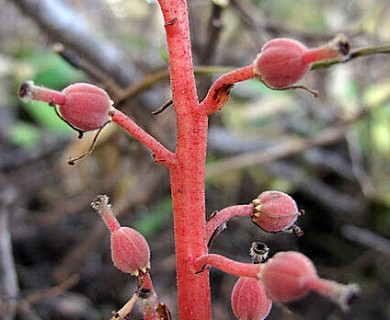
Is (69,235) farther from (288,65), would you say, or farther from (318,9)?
(318,9)

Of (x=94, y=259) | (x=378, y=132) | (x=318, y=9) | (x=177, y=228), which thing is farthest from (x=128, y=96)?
(x=318, y=9)

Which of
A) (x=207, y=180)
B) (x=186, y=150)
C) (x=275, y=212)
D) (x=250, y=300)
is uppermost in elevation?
(x=207, y=180)

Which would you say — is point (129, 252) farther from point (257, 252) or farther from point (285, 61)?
point (285, 61)

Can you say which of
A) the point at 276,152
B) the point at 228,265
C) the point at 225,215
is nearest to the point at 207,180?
the point at 276,152

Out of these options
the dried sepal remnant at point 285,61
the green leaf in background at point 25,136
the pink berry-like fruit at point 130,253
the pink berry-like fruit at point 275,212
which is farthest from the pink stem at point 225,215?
the green leaf in background at point 25,136

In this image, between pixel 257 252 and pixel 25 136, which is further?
pixel 25 136
